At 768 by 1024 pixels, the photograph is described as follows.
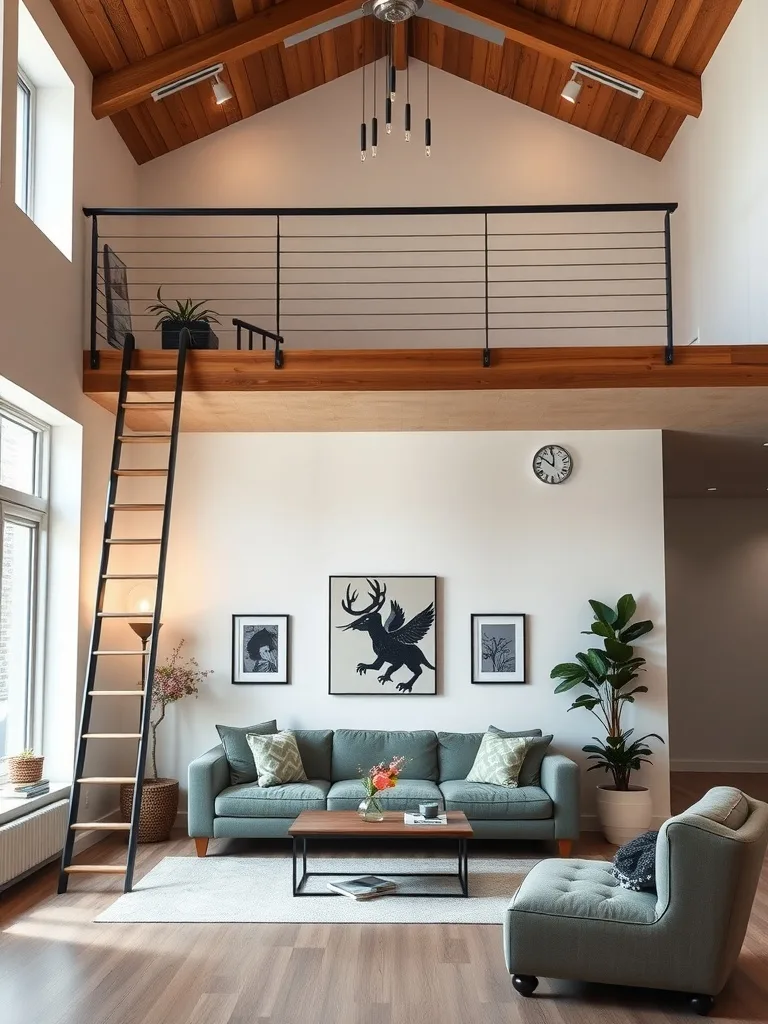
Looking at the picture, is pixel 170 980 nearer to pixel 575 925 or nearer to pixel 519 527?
pixel 575 925

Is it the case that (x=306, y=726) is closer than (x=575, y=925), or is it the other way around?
(x=575, y=925)

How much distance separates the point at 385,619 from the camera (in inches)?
304

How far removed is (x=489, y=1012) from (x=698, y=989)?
0.84 metres

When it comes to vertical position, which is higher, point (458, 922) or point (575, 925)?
point (575, 925)

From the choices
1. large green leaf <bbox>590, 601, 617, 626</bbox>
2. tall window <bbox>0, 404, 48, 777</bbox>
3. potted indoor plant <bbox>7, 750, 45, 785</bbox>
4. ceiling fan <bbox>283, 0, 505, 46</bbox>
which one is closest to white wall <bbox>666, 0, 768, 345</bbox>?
ceiling fan <bbox>283, 0, 505, 46</bbox>

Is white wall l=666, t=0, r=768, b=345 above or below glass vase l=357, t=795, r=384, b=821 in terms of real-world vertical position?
above

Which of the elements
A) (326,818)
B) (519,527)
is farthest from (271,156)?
(326,818)

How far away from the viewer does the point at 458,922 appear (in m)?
5.15

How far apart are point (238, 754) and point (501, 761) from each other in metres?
1.85

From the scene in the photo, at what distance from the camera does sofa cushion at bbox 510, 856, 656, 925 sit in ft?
13.3

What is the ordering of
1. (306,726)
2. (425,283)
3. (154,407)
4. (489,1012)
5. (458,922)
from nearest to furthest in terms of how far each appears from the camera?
1. (489,1012)
2. (458,922)
3. (154,407)
4. (306,726)
5. (425,283)

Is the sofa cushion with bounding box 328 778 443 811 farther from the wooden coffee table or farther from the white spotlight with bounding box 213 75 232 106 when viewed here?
the white spotlight with bounding box 213 75 232 106

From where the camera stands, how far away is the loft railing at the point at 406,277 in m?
8.56

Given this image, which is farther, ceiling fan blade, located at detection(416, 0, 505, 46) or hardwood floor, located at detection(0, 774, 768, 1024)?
ceiling fan blade, located at detection(416, 0, 505, 46)
